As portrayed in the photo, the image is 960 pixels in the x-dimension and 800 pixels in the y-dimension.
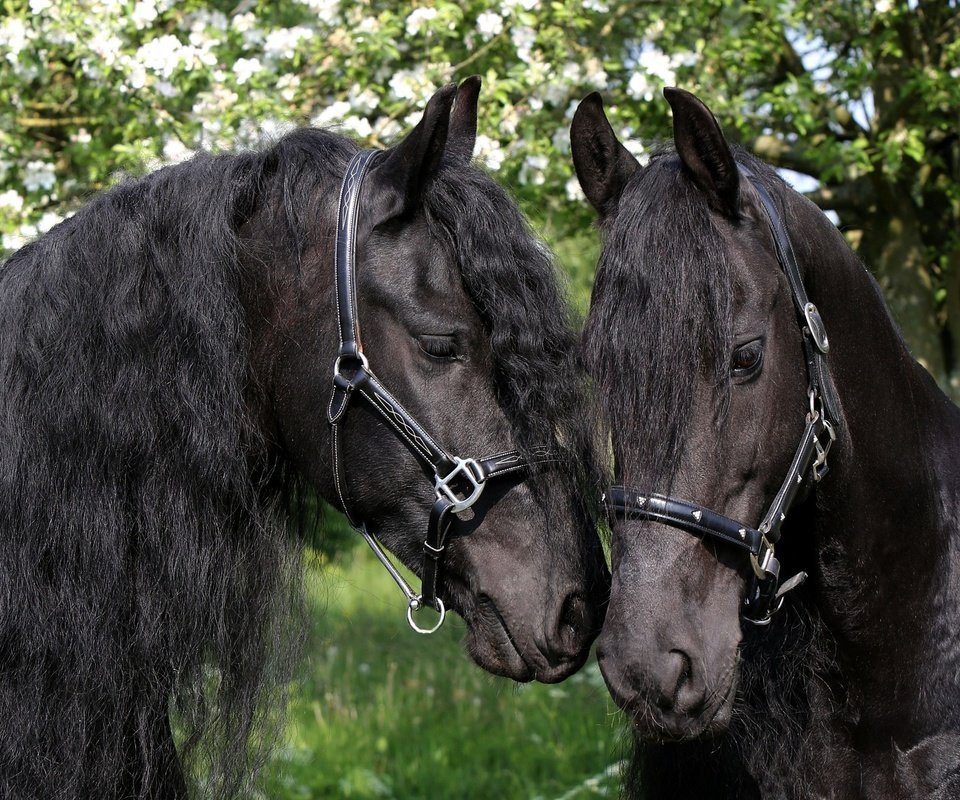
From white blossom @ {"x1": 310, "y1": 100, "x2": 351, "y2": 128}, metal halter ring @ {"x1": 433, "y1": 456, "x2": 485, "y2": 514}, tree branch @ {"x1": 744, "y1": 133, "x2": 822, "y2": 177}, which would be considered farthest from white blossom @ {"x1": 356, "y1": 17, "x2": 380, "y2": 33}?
metal halter ring @ {"x1": 433, "y1": 456, "x2": 485, "y2": 514}

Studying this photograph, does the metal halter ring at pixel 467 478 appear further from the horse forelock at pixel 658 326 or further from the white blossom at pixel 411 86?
the white blossom at pixel 411 86

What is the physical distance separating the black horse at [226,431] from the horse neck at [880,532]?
555 millimetres

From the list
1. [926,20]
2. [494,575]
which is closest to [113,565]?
[494,575]

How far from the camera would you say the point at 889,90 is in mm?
5410

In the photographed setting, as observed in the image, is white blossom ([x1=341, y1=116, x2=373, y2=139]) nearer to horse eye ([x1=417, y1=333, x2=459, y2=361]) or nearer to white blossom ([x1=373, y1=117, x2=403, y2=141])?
white blossom ([x1=373, y1=117, x2=403, y2=141])

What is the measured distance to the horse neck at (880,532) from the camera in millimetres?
2557

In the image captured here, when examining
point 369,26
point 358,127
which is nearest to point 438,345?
point 358,127

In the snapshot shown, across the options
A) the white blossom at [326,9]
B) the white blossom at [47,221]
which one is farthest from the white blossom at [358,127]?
the white blossom at [47,221]

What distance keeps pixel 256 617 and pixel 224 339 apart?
0.67 m

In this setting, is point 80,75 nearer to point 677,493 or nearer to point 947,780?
point 677,493

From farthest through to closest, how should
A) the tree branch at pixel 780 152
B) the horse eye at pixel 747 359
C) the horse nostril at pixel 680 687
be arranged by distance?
the tree branch at pixel 780 152
the horse eye at pixel 747 359
the horse nostril at pixel 680 687

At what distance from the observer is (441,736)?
5469 millimetres

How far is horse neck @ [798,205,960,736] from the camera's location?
2557 millimetres

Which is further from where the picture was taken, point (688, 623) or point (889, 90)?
point (889, 90)
